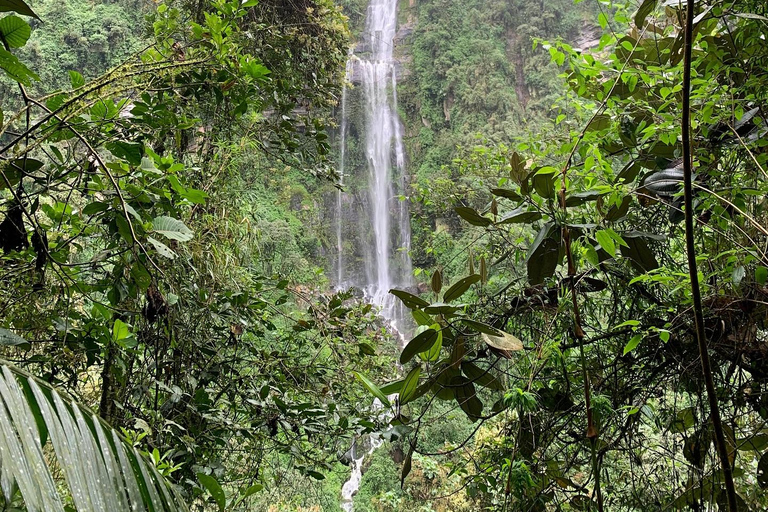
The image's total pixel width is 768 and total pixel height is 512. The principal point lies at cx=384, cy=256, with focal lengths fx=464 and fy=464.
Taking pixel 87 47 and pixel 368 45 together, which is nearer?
pixel 87 47

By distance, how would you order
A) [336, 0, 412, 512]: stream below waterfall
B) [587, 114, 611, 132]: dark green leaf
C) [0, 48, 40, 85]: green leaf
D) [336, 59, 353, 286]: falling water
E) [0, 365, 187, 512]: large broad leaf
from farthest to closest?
[336, 59, 353, 286]: falling water, [336, 0, 412, 512]: stream below waterfall, [587, 114, 611, 132]: dark green leaf, [0, 48, 40, 85]: green leaf, [0, 365, 187, 512]: large broad leaf

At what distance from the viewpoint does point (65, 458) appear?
419 mm

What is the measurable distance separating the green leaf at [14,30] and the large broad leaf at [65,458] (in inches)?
20.6

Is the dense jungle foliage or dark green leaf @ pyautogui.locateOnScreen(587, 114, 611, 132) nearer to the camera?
the dense jungle foliage

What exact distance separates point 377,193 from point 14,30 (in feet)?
38.2

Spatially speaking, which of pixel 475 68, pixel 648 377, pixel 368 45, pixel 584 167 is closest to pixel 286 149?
pixel 584 167

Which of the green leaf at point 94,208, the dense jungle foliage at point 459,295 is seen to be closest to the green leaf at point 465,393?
the dense jungle foliage at point 459,295

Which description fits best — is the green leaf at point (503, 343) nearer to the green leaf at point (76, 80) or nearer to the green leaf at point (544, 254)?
the green leaf at point (544, 254)

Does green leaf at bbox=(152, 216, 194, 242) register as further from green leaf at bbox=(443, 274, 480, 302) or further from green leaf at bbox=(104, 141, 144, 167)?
green leaf at bbox=(443, 274, 480, 302)

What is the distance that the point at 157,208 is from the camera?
116cm

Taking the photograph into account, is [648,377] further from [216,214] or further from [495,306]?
[216,214]

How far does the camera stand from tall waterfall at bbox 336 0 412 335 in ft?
37.9

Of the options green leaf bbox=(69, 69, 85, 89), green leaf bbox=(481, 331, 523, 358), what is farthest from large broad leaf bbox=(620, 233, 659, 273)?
green leaf bbox=(69, 69, 85, 89)

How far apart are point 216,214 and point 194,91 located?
44 cm
